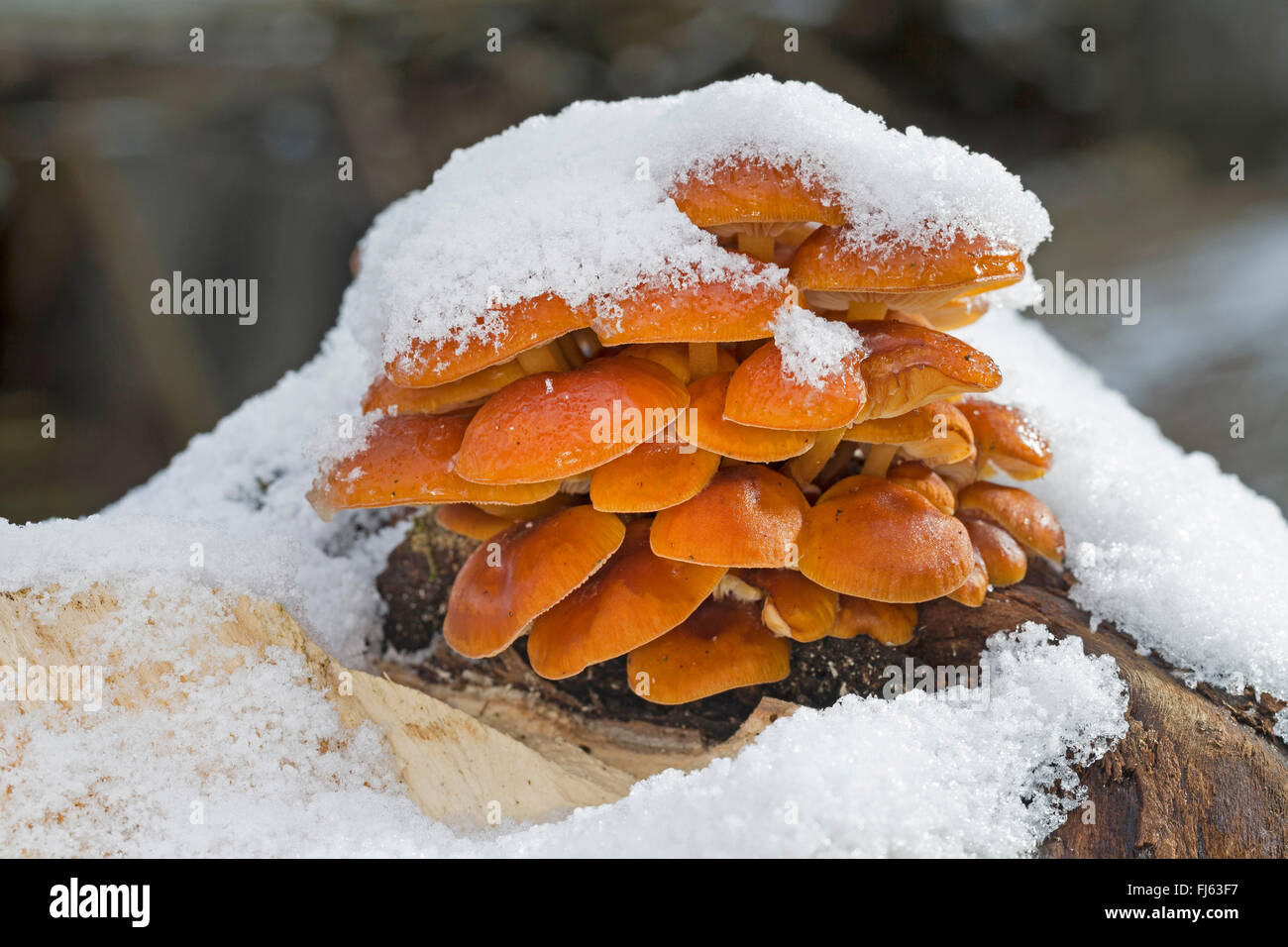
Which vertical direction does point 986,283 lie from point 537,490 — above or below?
above

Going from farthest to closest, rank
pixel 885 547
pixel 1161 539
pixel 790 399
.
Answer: pixel 1161 539 → pixel 885 547 → pixel 790 399

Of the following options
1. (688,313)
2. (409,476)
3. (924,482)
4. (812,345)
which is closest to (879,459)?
(924,482)

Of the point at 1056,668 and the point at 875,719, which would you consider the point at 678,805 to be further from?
the point at 1056,668

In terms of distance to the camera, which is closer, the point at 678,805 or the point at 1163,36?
the point at 678,805

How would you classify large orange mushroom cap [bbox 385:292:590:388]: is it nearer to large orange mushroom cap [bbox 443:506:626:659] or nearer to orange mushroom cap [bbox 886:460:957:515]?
large orange mushroom cap [bbox 443:506:626:659]

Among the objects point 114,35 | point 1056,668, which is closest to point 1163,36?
point 1056,668

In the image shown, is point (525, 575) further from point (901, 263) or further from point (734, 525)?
point (901, 263)

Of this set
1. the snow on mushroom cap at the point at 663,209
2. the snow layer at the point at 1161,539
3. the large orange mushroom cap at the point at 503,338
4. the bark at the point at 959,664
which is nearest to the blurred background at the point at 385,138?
the snow layer at the point at 1161,539
